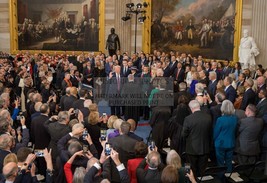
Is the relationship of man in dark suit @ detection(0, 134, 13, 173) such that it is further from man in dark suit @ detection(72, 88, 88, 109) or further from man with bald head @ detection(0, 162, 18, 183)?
man in dark suit @ detection(72, 88, 88, 109)

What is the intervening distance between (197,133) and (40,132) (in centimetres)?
319

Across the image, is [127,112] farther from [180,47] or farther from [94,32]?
[94,32]

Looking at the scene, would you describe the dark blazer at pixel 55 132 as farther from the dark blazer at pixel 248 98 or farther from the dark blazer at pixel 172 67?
the dark blazer at pixel 172 67

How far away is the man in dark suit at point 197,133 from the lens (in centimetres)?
751

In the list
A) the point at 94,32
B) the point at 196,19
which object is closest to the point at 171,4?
the point at 196,19

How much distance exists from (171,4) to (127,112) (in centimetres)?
1140

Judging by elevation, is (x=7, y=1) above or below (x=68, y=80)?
above

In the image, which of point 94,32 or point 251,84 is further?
point 94,32

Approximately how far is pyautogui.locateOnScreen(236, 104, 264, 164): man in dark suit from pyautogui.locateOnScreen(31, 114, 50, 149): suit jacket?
4101mm

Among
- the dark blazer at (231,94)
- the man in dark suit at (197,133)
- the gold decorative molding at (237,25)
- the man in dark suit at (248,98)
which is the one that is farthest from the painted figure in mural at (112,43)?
the man in dark suit at (197,133)

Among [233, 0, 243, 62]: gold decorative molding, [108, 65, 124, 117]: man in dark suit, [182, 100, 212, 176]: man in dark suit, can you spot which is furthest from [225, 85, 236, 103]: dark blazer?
[233, 0, 243, 62]: gold decorative molding

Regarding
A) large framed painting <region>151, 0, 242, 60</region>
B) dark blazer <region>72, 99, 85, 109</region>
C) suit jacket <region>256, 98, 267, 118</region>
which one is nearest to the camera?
suit jacket <region>256, 98, 267, 118</region>

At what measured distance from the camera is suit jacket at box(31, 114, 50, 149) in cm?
747

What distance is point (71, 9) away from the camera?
25453mm
